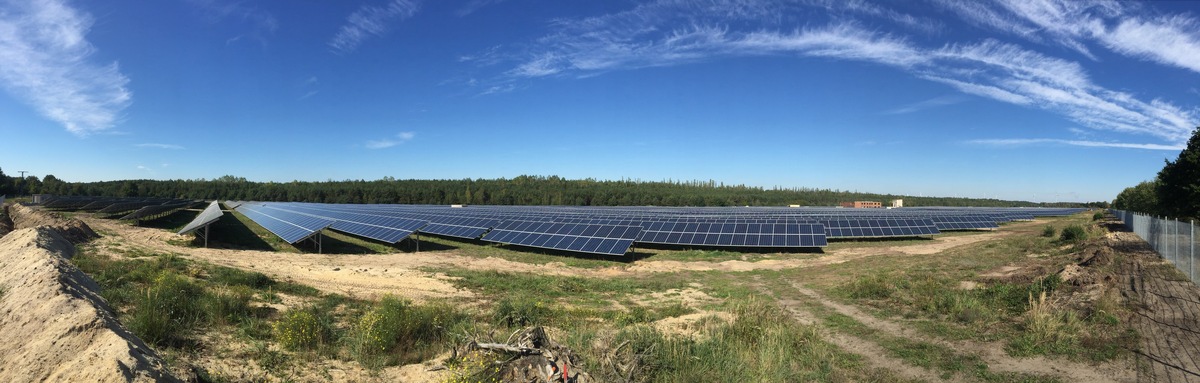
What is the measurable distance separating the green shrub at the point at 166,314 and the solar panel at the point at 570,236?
1661cm

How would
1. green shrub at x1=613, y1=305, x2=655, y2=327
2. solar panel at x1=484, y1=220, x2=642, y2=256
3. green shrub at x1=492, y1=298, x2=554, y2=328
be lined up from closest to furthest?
green shrub at x1=492, y1=298, x2=554, y2=328 < green shrub at x1=613, y1=305, x2=655, y2=327 < solar panel at x1=484, y1=220, x2=642, y2=256

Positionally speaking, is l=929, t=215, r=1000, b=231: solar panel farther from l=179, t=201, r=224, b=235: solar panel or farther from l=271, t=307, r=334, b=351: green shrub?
l=179, t=201, r=224, b=235: solar panel

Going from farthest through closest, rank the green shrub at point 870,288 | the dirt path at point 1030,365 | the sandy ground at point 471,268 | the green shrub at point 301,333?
the green shrub at point 870,288 < the green shrub at point 301,333 < the sandy ground at point 471,268 < the dirt path at point 1030,365

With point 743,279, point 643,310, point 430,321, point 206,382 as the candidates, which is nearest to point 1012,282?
point 743,279

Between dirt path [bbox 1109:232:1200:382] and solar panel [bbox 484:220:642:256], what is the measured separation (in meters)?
16.4

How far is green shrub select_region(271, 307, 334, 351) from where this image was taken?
7.57 meters

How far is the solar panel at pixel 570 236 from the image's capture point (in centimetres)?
2450

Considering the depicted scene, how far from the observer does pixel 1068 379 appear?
705cm

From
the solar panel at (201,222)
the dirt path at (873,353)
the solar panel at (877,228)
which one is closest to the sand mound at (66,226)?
the solar panel at (201,222)

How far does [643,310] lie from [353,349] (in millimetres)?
6487

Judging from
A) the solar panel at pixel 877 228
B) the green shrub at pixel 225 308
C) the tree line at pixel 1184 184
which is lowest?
the green shrub at pixel 225 308

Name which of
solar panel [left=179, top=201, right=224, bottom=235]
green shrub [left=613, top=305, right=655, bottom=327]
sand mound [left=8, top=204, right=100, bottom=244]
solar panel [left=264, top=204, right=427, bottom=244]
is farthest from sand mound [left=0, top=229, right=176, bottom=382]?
solar panel [left=179, top=201, right=224, bottom=235]

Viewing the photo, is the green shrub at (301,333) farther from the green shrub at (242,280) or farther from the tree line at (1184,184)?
the tree line at (1184,184)

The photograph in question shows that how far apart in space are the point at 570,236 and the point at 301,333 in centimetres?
1937
